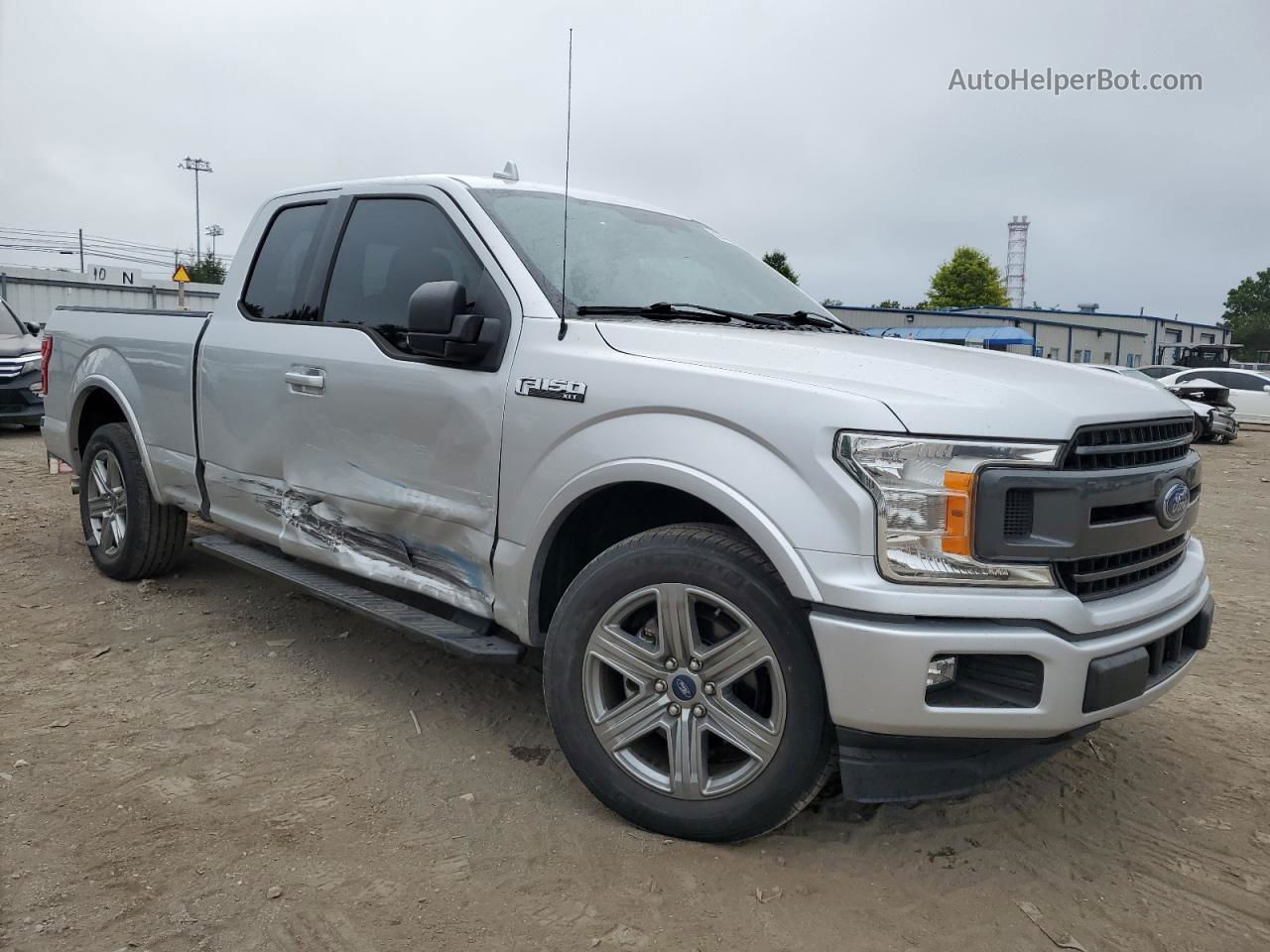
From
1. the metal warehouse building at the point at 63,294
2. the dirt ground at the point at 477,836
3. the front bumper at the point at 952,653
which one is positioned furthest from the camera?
the metal warehouse building at the point at 63,294

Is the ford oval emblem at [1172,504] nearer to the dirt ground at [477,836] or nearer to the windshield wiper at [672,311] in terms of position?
the dirt ground at [477,836]

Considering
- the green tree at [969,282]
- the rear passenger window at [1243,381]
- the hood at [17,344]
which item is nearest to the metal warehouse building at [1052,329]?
the green tree at [969,282]

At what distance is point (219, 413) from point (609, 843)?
2.65 m

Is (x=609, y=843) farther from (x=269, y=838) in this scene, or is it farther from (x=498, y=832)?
(x=269, y=838)

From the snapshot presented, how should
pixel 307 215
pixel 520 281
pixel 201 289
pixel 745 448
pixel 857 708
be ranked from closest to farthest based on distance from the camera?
pixel 857 708 → pixel 745 448 → pixel 520 281 → pixel 307 215 → pixel 201 289

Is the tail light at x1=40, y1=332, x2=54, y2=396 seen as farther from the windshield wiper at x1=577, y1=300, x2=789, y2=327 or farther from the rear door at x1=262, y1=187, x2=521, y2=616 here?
the windshield wiper at x1=577, y1=300, x2=789, y2=327

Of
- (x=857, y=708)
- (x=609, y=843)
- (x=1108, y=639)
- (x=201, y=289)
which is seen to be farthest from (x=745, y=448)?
(x=201, y=289)

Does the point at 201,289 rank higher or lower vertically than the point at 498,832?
higher

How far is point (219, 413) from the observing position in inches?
170

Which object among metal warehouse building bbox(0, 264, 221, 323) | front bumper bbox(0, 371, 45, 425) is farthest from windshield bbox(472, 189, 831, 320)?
metal warehouse building bbox(0, 264, 221, 323)

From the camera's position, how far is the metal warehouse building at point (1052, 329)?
39.9m

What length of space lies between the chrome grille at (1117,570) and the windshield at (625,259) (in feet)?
5.17

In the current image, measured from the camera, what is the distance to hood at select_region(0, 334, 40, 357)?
11906 mm

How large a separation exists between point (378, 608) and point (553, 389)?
1149 mm
